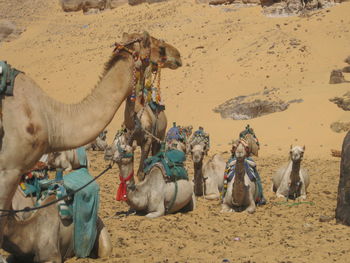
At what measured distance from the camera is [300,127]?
58.1 feet

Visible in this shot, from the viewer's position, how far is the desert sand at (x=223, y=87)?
6848 millimetres

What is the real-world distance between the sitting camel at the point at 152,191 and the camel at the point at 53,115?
207 centimetres

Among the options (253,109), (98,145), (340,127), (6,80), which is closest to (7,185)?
(6,80)

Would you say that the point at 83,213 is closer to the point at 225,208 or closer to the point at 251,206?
the point at 225,208

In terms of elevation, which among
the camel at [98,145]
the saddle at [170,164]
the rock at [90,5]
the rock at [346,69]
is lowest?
the camel at [98,145]

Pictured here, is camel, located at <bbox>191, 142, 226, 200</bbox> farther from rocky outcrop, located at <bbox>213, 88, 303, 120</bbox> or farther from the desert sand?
rocky outcrop, located at <bbox>213, 88, 303, 120</bbox>

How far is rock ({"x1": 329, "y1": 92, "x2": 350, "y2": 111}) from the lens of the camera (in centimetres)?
1791

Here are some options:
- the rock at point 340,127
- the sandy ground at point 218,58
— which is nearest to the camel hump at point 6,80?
the sandy ground at point 218,58

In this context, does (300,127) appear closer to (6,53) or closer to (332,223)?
(332,223)

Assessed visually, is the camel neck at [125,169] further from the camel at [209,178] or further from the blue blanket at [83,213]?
the camel at [209,178]

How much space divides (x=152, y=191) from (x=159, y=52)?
8.71ft

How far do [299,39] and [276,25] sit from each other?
127 inches

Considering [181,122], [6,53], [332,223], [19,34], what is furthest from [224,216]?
[19,34]

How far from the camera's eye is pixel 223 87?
26609mm
